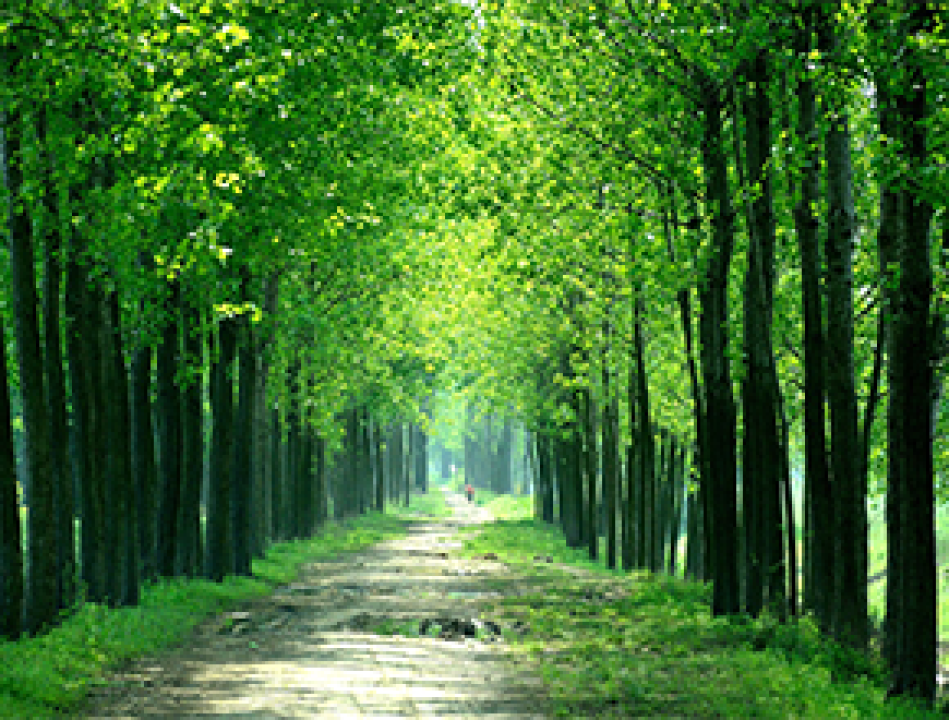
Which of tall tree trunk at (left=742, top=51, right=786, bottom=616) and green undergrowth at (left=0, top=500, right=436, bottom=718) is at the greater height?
tall tree trunk at (left=742, top=51, right=786, bottom=616)

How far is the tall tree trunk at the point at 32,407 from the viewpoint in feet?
48.3

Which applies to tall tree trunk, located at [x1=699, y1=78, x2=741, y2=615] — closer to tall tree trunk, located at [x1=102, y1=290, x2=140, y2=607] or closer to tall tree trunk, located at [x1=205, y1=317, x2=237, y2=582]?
tall tree trunk, located at [x1=102, y1=290, x2=140, y2=607]

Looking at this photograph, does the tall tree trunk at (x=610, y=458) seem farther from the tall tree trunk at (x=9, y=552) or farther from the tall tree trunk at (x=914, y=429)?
the tall tree trunk at (x=9, y=552)

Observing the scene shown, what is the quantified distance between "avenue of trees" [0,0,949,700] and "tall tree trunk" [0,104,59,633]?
0.04 m

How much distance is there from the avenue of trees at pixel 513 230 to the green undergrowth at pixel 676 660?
0.79 metres

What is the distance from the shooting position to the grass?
1209 cm

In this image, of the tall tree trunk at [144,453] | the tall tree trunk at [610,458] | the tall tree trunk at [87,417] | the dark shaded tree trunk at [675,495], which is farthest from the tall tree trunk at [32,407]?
the dark shaded tree trunk at [675,495]

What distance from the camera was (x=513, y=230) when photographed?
25922 millimetres

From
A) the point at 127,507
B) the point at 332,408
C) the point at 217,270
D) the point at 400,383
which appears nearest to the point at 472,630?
the point at 127,507

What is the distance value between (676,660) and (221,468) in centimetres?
1224

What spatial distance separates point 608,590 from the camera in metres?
25.1

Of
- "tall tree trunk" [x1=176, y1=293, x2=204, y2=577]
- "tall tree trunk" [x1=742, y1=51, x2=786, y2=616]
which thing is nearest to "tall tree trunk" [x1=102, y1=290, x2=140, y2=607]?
"tall tree trunk" [x1=176, y1=293, x2=204, y2=577]

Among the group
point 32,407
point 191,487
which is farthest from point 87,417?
point 191,487

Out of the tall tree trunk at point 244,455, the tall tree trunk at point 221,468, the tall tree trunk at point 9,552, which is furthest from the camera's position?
the tall tree trunk at point 244,455
